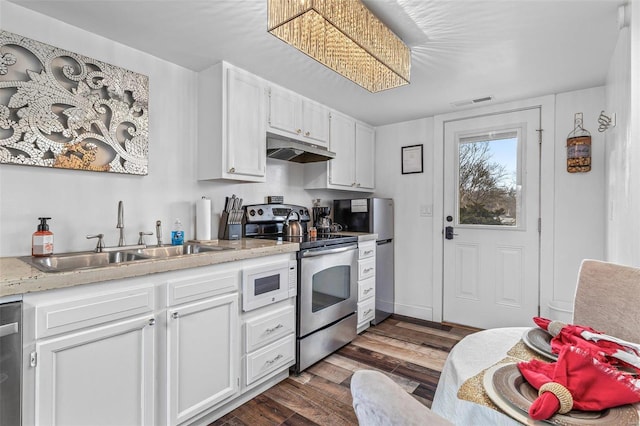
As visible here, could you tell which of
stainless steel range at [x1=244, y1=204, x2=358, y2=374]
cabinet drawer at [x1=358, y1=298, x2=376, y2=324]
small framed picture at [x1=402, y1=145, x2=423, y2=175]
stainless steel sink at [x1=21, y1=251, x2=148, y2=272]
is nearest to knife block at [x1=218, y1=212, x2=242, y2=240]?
stainless steel range at [x1=244, y1=204, x2=358, y2=374]

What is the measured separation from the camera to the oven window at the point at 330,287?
2.62m

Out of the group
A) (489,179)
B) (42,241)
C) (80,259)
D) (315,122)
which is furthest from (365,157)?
(42,241)

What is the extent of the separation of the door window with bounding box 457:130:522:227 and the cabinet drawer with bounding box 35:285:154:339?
3.07 meters

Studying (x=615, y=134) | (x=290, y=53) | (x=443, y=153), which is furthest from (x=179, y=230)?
(x=615, y=134)

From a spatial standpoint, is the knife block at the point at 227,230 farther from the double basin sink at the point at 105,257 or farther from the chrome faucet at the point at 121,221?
the chrome faucet at the point at 121,221

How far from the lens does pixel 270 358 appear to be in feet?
7.20

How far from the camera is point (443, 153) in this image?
3590 mm

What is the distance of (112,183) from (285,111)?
1437mm

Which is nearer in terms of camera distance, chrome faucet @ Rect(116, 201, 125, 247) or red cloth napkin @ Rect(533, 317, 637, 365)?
red cloth napkin @ Rect(533, 317, 637, 365)

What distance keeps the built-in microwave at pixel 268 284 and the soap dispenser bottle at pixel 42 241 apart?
3.32 ft

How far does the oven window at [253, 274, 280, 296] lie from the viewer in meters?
2.11

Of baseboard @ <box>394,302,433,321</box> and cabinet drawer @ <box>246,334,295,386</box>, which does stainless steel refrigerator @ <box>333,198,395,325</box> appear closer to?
baseboard @ <box>394,302,433,321</box>

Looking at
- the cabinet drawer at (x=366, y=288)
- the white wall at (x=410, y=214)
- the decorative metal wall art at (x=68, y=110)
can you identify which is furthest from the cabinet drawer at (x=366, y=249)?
the decorative metal wall art at (x=68, y=110)

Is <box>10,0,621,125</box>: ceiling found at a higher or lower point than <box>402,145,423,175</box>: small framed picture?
higher
